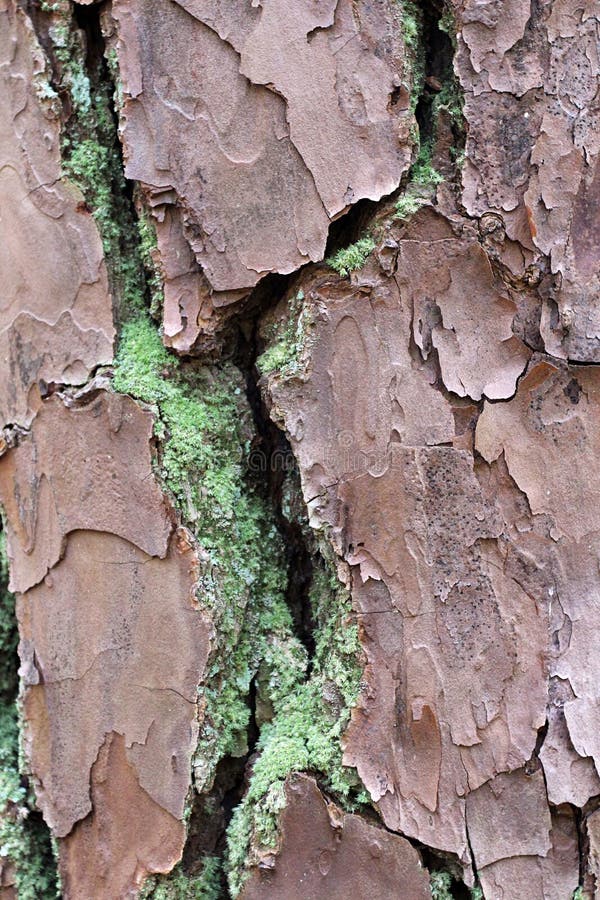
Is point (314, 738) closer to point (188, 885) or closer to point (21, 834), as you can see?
point (188, 885)

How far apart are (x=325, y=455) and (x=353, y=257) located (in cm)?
24

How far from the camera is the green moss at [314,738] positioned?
3.04 ft

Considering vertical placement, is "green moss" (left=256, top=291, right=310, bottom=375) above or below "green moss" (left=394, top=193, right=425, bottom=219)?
below

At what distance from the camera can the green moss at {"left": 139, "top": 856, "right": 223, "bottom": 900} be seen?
3.12 feet

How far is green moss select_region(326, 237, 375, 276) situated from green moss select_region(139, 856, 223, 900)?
746mm

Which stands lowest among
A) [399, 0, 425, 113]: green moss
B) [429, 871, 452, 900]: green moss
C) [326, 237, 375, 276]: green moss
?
[429, 871, 452, 900]: green moss

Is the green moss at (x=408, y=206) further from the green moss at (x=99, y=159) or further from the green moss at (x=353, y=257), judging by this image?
the green moss at (x=99, y=159)

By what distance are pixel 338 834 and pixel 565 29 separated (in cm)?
101

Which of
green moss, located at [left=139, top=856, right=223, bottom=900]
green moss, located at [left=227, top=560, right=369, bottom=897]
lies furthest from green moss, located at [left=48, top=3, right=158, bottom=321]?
green moss, located at [left=139, top=856, right=223, bottom=900]

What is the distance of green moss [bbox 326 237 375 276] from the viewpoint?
0.96 meters

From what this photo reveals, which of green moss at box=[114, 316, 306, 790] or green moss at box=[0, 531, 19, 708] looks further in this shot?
green moss at box=[0, 531, 19, 708]

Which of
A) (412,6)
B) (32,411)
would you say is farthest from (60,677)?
(412,6)

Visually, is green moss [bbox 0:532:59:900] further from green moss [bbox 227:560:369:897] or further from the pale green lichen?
the pale green lichen

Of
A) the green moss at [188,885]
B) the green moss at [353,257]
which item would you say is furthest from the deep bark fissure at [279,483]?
the green moss at [188,885]
